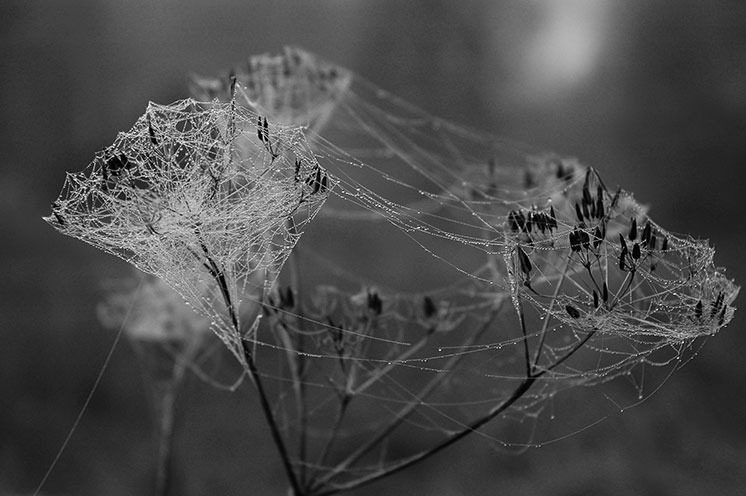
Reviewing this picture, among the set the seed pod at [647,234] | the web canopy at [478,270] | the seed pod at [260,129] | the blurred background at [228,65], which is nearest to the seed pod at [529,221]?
the web canopy at [478,270]

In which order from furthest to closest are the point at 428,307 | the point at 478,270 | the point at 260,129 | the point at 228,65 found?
the point at 228,65 → the point at 478,270 → the point at 428,307 → the point at 260,129

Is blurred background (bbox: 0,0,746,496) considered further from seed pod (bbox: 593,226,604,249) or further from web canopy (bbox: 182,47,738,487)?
seed pod (bbox: 593,226,604,249)

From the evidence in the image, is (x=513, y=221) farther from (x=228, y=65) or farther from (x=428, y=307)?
(x=228, y=65)

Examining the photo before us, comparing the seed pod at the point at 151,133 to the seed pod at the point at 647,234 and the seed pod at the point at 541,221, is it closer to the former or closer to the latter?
the seed pod at the point at 541,221

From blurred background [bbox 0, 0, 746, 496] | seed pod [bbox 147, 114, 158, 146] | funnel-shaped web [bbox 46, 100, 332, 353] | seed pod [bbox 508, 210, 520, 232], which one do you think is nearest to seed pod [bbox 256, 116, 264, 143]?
funnel-shaped web [bbox 46, 100, 332, 353]

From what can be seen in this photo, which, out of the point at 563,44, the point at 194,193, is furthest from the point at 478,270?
the point at 563,44

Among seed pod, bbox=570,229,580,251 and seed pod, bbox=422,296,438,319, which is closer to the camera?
seed pod, bbox=570,229,580,251

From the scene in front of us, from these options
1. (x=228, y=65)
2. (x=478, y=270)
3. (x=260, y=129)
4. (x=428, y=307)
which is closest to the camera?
(x=260, y=129)
